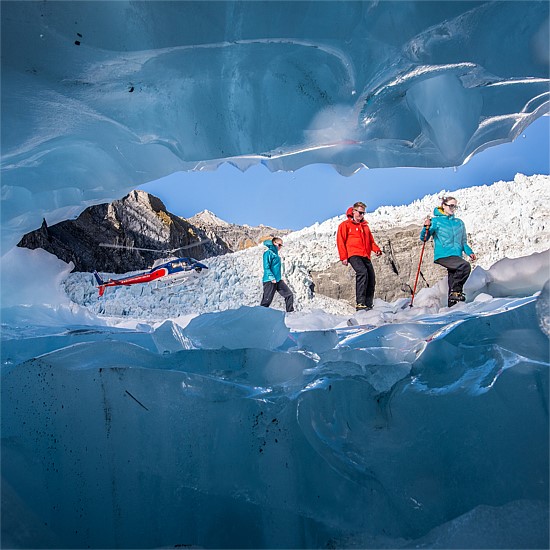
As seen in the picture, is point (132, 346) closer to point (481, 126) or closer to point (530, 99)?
point (481, 126)

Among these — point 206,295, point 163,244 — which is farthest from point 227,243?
point 206,295

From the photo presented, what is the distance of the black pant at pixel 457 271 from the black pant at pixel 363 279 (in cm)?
73

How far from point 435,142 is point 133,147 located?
1.58 metres

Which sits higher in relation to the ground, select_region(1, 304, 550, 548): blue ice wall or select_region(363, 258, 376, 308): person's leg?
select_region(363, 258, 376, 308): person's leg

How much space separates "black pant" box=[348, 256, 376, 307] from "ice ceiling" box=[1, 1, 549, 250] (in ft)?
6.57

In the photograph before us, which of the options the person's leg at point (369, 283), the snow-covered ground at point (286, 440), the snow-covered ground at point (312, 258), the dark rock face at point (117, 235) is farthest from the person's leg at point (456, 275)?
the dark rock face at point (117, 235)

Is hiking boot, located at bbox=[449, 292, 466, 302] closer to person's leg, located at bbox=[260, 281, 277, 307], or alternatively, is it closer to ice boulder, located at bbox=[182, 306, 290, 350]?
ice boulder, located at bbox=[182, 306, 290, 350]

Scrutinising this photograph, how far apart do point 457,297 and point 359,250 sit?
113cm

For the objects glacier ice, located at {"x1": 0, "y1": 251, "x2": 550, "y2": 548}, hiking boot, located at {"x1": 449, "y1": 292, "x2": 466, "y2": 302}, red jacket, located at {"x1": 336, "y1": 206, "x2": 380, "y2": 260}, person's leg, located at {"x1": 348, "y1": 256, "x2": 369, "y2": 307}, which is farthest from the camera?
red jacket, located at {"x1": 336, "y1": 206, "x2": 380, "y2": 260}

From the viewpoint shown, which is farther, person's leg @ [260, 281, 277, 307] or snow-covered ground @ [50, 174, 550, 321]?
snow-covered ground @ [50, 174, 550, 321]

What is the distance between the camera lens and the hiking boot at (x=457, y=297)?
4.01 metres

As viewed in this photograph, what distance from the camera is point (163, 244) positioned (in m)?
19.0

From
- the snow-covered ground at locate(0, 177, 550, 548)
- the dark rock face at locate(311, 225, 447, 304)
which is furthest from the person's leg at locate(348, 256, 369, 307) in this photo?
the dark rock face at locate(311, 225, 447, 304)

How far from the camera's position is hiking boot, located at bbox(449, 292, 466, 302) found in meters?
4.01
